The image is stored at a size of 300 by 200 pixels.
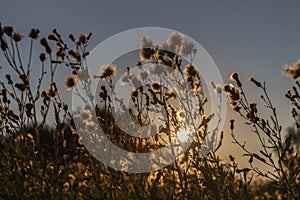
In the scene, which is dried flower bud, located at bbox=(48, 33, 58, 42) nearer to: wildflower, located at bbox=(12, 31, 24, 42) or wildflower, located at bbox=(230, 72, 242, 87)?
wildflower, located at bbox=(12, 31, 24, 42)

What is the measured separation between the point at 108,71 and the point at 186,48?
0.86m

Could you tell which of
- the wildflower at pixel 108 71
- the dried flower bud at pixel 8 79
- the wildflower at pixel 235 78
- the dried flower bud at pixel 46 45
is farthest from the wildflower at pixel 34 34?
the wildflower at pixel 235 78

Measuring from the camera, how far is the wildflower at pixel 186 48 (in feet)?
14.8

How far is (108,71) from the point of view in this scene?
4.79m

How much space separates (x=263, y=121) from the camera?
352cm

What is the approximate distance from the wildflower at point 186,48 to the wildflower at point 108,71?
2.57ft

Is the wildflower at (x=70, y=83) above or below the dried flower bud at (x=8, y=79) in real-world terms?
above

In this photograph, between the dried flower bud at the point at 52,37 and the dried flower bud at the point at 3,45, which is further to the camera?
the dried flower bud at the point at 52,37

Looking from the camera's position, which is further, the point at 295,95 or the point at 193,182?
the point at 193,182

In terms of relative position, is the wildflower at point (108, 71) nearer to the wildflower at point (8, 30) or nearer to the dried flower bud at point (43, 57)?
the dried flower bud at point (43, 57)

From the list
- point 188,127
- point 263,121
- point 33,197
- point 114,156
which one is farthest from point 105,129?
point 263,121

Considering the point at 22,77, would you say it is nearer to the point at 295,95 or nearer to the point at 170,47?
the point at 170,47

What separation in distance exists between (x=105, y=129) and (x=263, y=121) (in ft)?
5.60

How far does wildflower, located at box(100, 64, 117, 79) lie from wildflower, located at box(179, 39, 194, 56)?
2.57 feet
